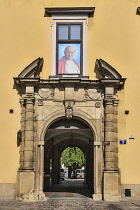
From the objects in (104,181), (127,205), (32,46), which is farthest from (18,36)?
(127,205)

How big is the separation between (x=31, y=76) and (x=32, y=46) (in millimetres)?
1367

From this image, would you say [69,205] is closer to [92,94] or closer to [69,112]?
[69,112]

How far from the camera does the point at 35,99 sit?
43.7ft

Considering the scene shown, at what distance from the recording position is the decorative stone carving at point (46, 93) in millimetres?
13336

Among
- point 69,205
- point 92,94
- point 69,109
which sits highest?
point 92,94

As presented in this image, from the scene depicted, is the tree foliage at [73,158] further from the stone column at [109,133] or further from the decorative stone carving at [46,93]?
the stone column at [109,133]

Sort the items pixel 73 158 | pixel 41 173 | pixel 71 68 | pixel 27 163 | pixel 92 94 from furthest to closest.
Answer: pixel 73 158 < pixel 71 68 < pixel 92 94 < pixel 41 173 < pixel 27 163

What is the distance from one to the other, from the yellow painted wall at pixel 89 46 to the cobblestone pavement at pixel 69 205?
2073mm

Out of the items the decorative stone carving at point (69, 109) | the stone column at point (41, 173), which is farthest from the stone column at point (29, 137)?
the decorative stone carving at point (69, 109)

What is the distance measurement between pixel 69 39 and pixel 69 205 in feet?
21.2

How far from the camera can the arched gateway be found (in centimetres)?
1276

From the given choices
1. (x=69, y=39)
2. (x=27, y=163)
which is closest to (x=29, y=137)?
(x=27, y=163)

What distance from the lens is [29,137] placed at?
12.9 meters

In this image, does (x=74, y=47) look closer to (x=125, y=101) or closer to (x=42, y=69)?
(x=42, y=69)
